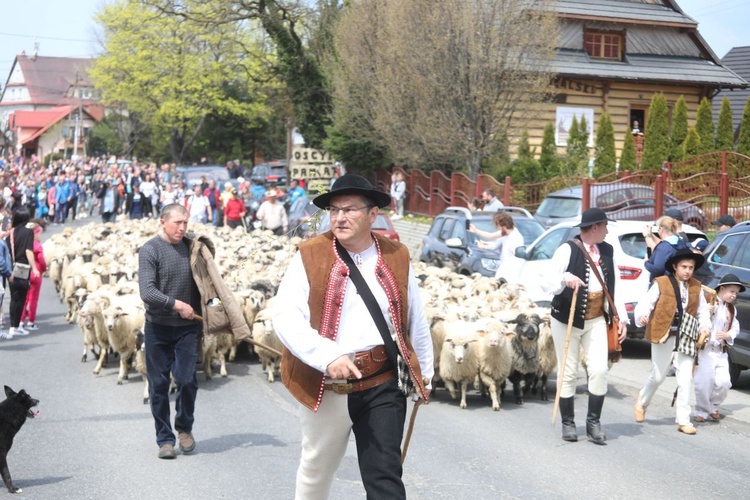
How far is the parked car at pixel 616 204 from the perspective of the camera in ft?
67.2

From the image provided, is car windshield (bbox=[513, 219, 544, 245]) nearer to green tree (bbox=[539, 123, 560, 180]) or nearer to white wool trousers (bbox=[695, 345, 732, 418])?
white wool trousers (bbox=[695, 345, 732, 418])

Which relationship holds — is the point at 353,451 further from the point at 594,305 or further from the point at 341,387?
the point at 341,387

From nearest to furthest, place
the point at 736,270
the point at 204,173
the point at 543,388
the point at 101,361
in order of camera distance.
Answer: the point at 543,388 → the point at 736,270 → the point at 101,361 → the point at 204,173

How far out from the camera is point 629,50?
3609 centimetres

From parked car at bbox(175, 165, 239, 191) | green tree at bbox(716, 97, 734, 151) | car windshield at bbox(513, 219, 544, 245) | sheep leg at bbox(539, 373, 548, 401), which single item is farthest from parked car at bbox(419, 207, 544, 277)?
parked car at bbox(175, 165, 239, 191)

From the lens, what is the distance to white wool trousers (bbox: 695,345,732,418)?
31.2ft

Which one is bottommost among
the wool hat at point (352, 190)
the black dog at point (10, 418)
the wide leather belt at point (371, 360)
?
the black dog at point (10, 418)

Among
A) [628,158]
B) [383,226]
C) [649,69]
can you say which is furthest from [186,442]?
[649,69]

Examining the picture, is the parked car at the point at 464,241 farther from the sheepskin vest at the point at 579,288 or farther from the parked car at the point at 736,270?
the sheepskin vest at the point at 579,288

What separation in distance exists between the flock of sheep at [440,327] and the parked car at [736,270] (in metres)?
1.95

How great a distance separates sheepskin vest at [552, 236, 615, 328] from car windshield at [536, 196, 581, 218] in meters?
13.1

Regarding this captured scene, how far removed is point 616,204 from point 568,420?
13.2m

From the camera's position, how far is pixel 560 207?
71.4 feet

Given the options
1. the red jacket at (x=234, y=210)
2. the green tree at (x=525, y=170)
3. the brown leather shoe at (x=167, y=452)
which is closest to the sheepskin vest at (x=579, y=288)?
the brown leather shoe at (x=167, y=452)
